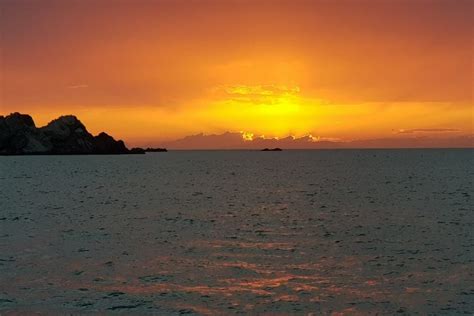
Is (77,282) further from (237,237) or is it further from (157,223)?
(157,223)

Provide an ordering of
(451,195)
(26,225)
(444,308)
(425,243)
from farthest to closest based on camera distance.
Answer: (451,195) → (26,225) → (425,243) → (444,308)

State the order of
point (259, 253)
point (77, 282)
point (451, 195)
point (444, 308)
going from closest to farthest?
point (444, 308) < point (77, 282) < point (259, 253) < point (451, 195)

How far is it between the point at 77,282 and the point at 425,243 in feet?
77.1

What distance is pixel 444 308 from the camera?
19.4 m

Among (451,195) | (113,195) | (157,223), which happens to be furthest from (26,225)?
(451,195)

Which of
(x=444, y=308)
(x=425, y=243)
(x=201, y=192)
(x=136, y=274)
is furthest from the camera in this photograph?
(x=201, y=192)

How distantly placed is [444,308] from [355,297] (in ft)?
11.9

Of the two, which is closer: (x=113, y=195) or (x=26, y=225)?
(x=26, y=225)

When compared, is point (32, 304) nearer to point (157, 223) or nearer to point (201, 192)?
point (157, 223)

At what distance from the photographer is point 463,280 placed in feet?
76.8

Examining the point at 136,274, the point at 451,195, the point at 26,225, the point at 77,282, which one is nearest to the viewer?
the point at 77,282

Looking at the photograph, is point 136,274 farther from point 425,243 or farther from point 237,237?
point 425,243

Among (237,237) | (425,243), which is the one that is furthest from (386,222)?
(237,237)

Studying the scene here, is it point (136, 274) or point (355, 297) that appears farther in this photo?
point (136, 274)
